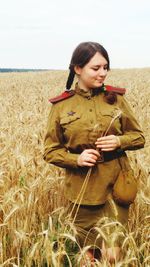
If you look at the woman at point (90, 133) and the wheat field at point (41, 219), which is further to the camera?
the woman at point (90, 133)

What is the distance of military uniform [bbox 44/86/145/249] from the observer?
275 cm

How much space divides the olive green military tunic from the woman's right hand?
0.10 m

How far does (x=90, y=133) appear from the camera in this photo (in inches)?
108

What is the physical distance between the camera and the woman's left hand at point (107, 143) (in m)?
2.60

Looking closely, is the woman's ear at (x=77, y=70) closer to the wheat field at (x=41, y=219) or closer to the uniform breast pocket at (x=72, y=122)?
the uniform breast pocket at (x=72, y=122)

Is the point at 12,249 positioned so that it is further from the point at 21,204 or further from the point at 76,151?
the point at 76,151

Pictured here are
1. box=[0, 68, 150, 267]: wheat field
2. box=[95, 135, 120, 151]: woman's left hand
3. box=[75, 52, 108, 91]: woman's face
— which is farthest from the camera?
box=[75, 52, 108, 91]: woman's face

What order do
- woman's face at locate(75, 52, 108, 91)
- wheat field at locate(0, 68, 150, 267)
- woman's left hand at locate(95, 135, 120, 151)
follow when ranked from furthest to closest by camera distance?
1. woman's face at locate(75, 52, 108, 91)
2. woman's left hand at locate(95, 135, 120, 151)
3. wheat field at locate(0, 68, 150, 267)

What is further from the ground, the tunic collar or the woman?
the tunic collar

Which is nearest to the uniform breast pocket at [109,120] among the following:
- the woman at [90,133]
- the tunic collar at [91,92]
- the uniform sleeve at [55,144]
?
the woman at [90,133]

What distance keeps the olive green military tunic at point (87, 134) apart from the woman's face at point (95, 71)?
0.25 ft

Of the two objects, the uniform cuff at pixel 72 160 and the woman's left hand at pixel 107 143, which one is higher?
the woman's left hand at pixel 107 143

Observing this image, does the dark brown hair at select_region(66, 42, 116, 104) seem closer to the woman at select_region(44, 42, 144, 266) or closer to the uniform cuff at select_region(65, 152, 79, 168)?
the woman at select_region(44, 42, 144, 266)

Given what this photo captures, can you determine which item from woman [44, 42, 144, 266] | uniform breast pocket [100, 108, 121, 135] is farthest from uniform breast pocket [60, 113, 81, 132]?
uniform breast pocket [100, 108, 121, 135]
